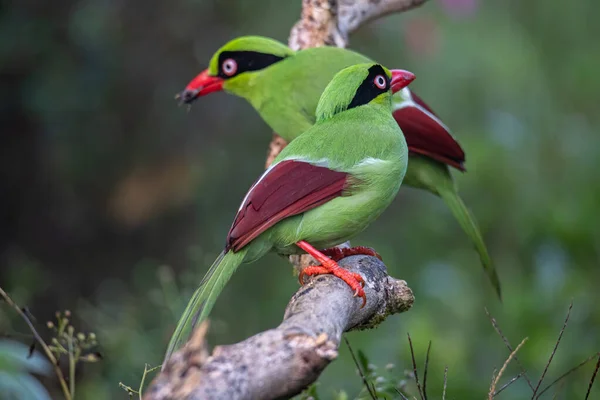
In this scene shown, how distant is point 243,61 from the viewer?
13.2ft

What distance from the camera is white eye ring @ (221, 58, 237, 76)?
13.3 feet

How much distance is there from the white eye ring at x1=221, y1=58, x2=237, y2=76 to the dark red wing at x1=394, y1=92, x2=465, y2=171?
79 cm

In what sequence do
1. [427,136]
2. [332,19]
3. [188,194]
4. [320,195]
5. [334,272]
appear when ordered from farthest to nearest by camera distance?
[188,194] → [332,19] → [427,136] → [320,195] → [334,272]

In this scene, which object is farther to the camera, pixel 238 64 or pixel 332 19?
pixel 332 19

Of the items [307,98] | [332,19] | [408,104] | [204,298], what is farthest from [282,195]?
[332,19]

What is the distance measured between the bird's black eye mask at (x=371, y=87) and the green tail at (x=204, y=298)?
75 cm

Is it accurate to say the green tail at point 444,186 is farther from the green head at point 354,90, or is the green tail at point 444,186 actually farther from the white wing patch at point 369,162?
the white wing patch at point 369,162

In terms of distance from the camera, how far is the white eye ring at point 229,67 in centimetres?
404

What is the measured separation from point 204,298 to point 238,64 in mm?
1748

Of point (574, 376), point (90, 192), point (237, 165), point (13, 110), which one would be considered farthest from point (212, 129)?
point (574, 376)

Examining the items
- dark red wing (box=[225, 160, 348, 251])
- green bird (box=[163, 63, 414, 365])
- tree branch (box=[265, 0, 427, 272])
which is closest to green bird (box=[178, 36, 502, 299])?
tree branch (box=[265, 0, 427, 272])

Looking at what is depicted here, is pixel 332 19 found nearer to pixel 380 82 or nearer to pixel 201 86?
pixel 201 86

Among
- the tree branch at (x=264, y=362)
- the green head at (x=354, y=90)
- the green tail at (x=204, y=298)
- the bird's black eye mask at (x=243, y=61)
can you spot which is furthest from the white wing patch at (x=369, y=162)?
the bird's black eye mask at (x=243, y=61)

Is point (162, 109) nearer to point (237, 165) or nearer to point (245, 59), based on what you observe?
point (237, 165)
